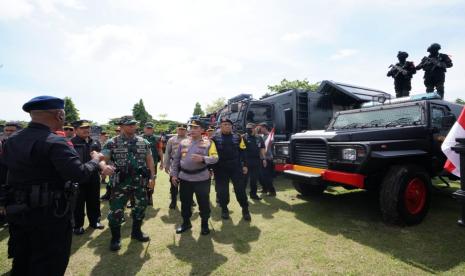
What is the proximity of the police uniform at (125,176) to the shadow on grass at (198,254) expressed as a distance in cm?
74

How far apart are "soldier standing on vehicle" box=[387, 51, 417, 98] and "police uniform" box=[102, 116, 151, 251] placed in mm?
7263

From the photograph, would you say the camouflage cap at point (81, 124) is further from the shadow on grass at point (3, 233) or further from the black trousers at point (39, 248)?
the black trousers at point (39, 248)

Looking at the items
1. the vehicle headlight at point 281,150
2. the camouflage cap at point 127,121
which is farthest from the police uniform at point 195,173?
the vehicle headlight at point 281,150

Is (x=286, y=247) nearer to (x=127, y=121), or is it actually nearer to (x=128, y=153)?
(x=128, y=153)

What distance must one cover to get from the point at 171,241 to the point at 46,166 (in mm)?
2289

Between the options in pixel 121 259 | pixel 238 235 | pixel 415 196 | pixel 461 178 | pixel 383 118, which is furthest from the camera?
pixel 383 118

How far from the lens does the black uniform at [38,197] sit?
6.40ft

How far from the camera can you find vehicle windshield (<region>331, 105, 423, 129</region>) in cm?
477

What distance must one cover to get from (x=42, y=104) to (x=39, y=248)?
108cm

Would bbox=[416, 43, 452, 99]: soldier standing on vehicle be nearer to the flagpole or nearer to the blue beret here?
the flagpole

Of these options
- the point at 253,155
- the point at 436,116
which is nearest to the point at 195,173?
the point at 253,155

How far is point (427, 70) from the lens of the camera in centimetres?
691

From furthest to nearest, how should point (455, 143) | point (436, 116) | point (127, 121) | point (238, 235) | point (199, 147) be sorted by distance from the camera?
point (436, 116) < point (199, 147) < point (238, 235) < point (127, 121) < point (455, 143)

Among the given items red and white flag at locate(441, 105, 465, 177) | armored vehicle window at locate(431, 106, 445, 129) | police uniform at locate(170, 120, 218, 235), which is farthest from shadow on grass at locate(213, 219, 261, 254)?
armored vehicle window at locate(431, 106, 445, 129)
